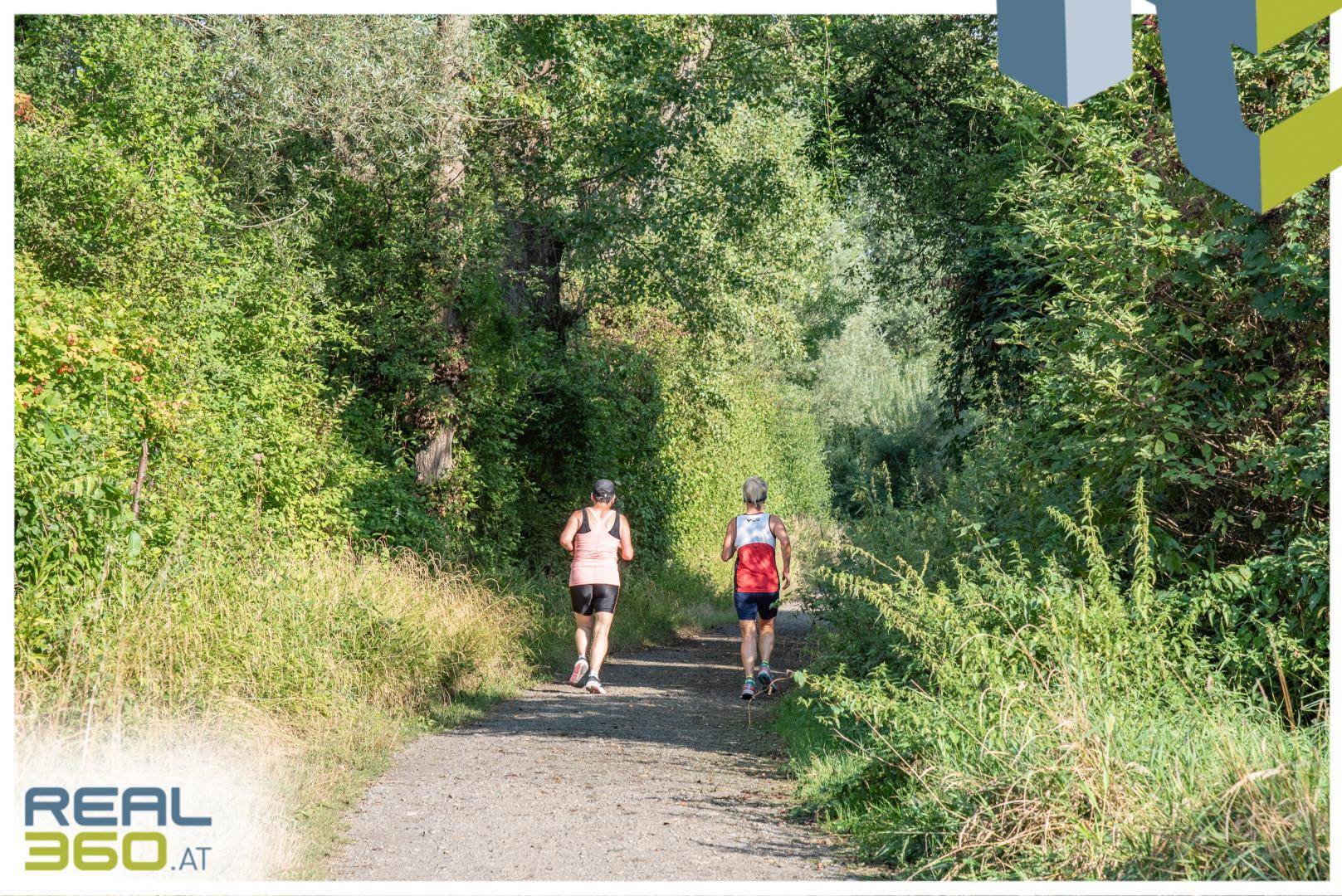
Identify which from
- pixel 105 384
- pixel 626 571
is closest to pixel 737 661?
pixel 626 571

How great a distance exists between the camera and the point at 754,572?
10.9m

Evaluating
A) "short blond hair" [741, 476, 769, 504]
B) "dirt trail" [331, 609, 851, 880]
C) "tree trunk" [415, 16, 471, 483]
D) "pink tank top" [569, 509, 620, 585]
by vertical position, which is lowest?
"dirt trail" [331, 609, 851, 880]

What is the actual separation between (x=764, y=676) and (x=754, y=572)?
3.03 ft

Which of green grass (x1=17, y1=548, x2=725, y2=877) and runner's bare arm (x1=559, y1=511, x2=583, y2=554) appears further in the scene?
runner's bare arm (x1=559, y1=511, x2=583, y2=554)

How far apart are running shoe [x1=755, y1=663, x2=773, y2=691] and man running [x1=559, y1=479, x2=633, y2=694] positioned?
1.37 meters

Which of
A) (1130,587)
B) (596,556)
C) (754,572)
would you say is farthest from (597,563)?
(1130,587)

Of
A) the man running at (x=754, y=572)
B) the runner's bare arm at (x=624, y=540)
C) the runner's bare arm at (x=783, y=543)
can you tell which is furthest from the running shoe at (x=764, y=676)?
the runner's bare arm at (x=624, y=540)

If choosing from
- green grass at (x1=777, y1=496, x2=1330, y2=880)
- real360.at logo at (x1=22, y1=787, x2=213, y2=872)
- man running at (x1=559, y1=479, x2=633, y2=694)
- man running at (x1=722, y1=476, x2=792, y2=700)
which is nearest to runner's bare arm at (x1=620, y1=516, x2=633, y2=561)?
man running at (x1=559, y1=479, x2=633, y2=694)

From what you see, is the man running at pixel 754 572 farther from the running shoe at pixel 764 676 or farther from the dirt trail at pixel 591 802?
the dirt trail at pixel 591 802

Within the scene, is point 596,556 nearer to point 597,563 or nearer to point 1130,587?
point 597,563

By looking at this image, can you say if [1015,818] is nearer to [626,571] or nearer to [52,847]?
[52,847]

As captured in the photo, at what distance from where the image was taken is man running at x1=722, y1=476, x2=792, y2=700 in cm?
1091

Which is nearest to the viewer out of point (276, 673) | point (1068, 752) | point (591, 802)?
point (1068, 752)

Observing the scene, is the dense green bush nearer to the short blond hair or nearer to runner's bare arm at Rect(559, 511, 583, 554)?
the short blond hair
